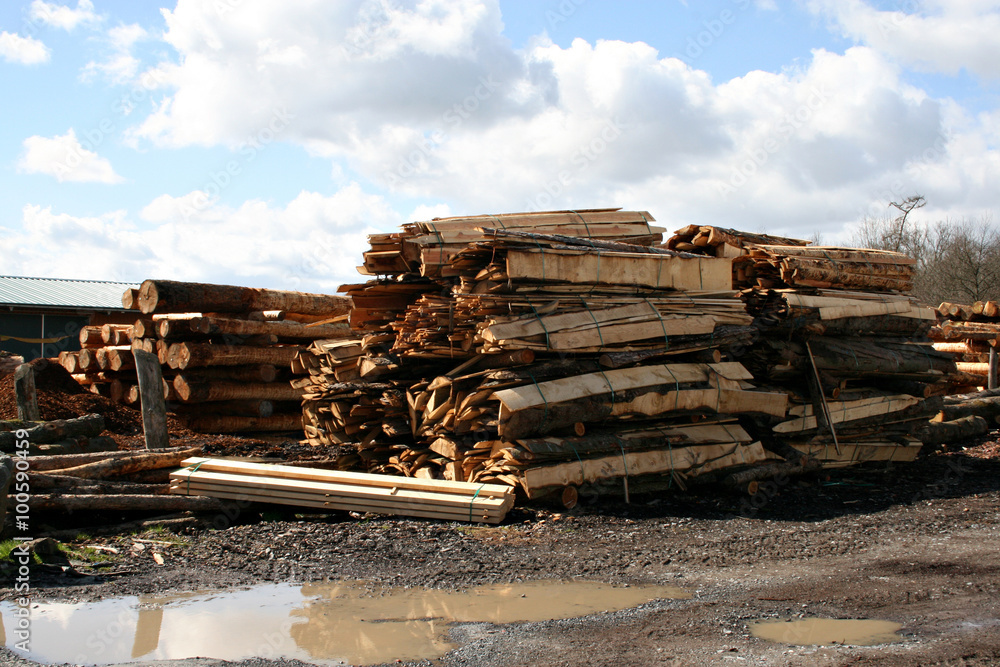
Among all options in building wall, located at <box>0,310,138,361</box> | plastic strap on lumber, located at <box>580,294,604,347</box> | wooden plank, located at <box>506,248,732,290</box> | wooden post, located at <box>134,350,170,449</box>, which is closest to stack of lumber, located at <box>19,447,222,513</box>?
wooden post, located at <box>134,350,170,449</box>

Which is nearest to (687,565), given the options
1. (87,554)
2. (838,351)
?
(87,554)

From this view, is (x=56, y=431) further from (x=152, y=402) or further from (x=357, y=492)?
(x=357, y=492)

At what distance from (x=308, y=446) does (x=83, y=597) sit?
6114 millimetres

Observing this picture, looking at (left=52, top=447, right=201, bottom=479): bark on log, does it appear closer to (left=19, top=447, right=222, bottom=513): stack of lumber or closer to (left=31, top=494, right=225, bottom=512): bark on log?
(left=19, top=447, right=222, bottom=513): stack of lumber

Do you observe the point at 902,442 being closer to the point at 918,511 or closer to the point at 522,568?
the point at 918,511

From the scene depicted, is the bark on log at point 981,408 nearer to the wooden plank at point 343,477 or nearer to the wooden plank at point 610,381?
the wooden plank at point 610,381

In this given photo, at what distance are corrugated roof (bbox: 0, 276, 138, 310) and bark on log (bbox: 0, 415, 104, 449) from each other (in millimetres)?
17250

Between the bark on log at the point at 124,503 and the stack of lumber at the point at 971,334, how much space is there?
17.8 m

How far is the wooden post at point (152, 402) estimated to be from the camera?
10.1 meters

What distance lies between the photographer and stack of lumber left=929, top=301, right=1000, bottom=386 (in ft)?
62.6

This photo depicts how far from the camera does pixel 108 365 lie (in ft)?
50.0

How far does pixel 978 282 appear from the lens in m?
33.1

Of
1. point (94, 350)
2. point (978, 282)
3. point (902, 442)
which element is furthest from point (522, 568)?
point (978, 282)

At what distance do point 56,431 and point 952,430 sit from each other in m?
13.7
